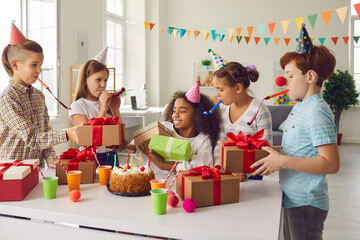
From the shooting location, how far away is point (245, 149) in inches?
50.6

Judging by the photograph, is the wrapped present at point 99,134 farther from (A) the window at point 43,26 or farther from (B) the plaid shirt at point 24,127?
(A) the window at point 43,26

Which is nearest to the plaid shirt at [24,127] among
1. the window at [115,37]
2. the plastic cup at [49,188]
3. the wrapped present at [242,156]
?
the plastic cup at [49,188]

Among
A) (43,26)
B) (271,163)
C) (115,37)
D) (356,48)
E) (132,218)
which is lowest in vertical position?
(132,218)

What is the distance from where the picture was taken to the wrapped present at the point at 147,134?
161 cm

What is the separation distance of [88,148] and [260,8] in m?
6.05

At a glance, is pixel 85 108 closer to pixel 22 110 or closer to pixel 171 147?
pixel 22 110

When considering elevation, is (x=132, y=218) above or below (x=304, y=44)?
below

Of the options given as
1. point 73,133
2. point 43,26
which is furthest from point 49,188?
point 43,26

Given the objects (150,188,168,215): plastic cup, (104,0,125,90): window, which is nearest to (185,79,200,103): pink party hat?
(150,188,168,215): plastic cup

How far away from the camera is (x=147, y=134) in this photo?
5.40 ft

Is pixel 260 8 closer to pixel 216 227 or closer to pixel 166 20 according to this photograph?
pixel 166 20

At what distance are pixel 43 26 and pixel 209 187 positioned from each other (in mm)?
3631

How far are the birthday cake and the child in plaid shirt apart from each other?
378mm

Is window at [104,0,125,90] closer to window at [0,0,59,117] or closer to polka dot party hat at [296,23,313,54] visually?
window at [0,0,59,117]
